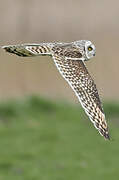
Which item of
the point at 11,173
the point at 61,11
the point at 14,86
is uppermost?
the point at 61,11

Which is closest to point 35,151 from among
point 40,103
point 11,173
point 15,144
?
point 15,144

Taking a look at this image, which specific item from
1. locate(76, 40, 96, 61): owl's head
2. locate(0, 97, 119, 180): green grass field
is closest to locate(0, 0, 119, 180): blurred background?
locate(0, 97, 119, 180): green grass field

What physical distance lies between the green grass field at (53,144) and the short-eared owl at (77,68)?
21.3 feet

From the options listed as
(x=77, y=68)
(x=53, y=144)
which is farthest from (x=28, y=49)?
(x=53, y=144)

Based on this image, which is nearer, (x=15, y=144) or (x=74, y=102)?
(x=15, y=144)

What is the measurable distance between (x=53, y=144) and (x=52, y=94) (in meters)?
0.98

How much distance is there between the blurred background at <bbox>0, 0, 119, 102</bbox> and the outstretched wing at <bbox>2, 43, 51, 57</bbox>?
773 centimetres

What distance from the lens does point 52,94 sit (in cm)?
1113

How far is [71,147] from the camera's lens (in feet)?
33.9

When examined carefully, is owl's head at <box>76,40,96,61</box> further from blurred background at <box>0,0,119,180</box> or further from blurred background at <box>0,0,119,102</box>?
blurred background at <box>0,0,119,102</box>

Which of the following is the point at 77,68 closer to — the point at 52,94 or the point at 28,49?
the point at 28,49

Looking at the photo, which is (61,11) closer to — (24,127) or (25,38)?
(25,38)

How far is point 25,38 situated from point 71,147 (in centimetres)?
155

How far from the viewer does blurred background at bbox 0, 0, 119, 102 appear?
10337mm
